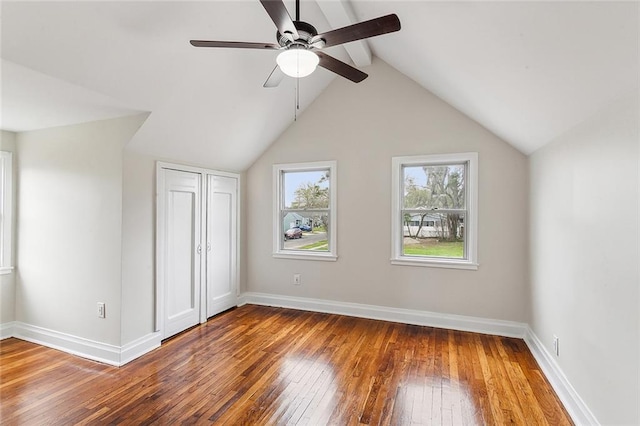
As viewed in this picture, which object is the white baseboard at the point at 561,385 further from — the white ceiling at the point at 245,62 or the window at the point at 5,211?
the window at the point at 5,211

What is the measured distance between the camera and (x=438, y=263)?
3.59 metres

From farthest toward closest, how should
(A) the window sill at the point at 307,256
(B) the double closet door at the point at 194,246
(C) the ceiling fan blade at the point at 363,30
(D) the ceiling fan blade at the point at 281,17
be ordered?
(A) the window sill at the point at 307,256 → (B) the double closet door at the point at 194,246 → (C) the ceiling fan blade at the point at 363,30 → (D) the ceiling fan blade at the point at 281,17

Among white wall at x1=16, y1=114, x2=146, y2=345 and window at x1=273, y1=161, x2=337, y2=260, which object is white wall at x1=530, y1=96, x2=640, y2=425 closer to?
window at x1=273, y1=161, x2=337, y2=260

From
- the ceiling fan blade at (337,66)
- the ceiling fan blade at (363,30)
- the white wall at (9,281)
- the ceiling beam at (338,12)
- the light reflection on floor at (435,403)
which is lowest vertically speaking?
the light reflection on floor at (435,403)

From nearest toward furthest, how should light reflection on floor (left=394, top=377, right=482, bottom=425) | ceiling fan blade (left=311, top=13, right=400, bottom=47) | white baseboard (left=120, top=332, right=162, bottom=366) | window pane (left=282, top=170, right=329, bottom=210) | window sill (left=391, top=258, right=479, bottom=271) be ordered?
ceiling fan blade (left=311, top=13, right=400, bottom=47), light reflection on floor (left=394, top=377, right=482, bottom=425), white baseboard (left=120, top=332, right=162, bottom=366), window sill (left=391, top=258, right=479, bottom=271), window pane (left=282, top=170, right=329, bottom=210)

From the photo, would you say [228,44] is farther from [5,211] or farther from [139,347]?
[5,211]

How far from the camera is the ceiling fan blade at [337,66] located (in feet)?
6.04

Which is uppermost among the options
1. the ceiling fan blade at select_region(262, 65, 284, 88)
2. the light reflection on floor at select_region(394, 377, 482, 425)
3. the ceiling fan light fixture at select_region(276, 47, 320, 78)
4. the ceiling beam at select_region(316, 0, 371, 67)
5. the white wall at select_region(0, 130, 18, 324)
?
the ceiling beam at select_region(316, 0, 371, 67)

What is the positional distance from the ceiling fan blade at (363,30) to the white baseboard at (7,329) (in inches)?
173

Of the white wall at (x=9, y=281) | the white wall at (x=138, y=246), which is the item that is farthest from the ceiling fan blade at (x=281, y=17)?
the white wall at (x=9, y=281)

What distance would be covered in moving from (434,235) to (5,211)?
493 cm

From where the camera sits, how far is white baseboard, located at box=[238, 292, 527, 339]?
3350 millimetres

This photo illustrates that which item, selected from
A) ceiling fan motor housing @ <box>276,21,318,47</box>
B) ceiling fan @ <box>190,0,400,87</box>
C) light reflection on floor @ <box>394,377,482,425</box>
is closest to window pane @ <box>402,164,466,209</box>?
light reflection on floor @ <box>394,377,482,425</box>

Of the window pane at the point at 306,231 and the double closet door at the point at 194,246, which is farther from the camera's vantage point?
the window pane at the point at 306,231
